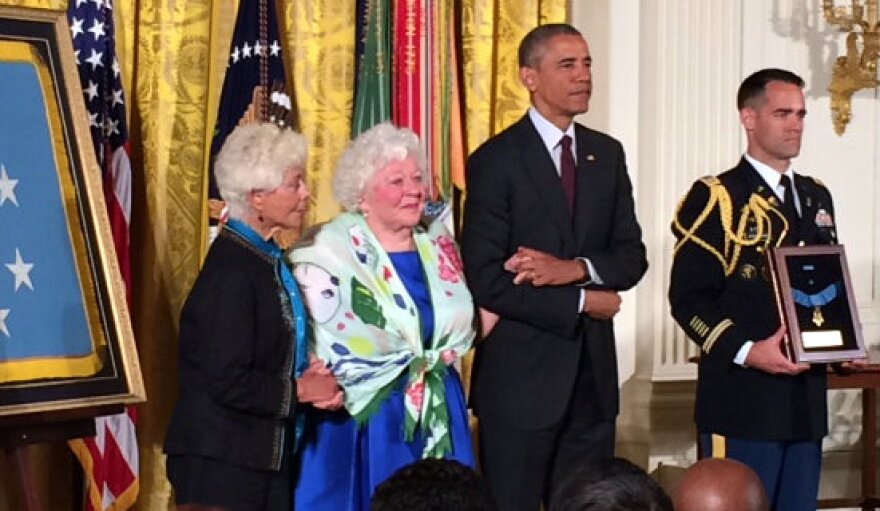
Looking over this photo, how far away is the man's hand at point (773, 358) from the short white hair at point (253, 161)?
1264 millimetres

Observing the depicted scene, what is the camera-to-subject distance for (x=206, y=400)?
371cm

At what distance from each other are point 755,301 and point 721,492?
2.03 m

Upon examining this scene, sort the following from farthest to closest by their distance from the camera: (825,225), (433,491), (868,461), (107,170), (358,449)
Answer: (868,461) → (107,170) → (825,225) → (358,449) → (433,491)

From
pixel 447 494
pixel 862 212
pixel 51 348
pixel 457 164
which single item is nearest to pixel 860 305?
pixel 862 212

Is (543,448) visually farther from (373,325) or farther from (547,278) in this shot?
(373,325)

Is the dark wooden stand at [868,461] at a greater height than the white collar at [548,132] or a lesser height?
lesser

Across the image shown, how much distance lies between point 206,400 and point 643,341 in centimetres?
245

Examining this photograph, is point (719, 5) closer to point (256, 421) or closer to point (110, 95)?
point (110, 95)

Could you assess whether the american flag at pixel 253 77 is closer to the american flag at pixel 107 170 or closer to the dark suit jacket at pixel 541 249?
the american flag at pixel 107 170

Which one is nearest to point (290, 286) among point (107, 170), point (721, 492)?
point (107, 170)

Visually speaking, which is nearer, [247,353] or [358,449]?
[247,353]

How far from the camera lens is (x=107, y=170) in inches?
186

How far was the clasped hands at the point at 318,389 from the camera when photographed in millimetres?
3824

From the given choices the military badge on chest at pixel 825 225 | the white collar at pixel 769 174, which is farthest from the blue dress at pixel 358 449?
the military badge on chest at pixel 825 225
